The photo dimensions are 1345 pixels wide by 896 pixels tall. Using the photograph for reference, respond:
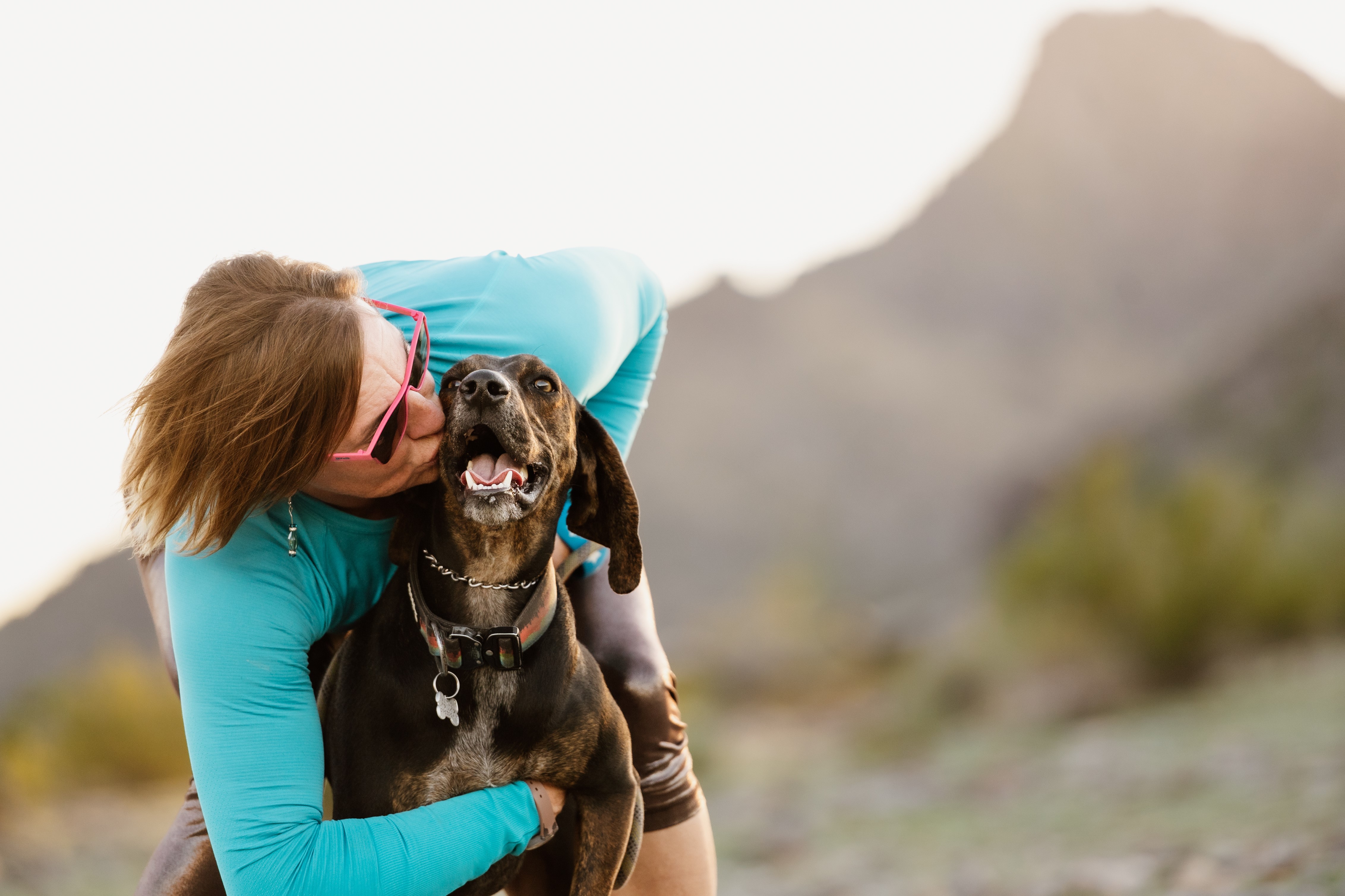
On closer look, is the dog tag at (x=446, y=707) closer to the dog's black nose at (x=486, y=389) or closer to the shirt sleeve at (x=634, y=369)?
the dog's black nose at (x=486, y=389)

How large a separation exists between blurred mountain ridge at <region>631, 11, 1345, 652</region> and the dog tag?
17261mm

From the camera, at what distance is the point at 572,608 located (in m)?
2.56

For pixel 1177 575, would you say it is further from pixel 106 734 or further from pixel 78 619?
pixel 78 619

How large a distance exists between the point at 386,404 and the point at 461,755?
762 millimetres

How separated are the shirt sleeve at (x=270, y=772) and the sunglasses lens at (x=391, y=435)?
310 mm

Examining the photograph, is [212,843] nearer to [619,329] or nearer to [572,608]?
[572,608]

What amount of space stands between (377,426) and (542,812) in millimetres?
897

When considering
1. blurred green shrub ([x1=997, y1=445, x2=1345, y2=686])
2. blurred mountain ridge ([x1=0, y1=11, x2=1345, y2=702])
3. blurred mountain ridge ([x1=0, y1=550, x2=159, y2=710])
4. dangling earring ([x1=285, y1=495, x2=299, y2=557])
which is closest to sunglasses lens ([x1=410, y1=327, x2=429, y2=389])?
dangling earring ([x1=285, y1=495, x2=299, y2=557])

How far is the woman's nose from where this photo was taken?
2088 millimetres

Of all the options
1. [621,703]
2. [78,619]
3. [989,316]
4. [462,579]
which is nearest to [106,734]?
[78,619]

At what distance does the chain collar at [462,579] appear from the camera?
2.27m

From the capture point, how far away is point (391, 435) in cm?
205

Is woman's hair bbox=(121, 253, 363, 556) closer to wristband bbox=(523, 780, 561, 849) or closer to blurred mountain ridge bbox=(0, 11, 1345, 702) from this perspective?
wristband bbox=(523, 780, 561, 849)

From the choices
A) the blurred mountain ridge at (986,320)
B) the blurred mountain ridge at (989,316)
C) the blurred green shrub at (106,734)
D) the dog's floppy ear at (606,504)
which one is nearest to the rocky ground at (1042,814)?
the blurred green shrub at (106,734)
